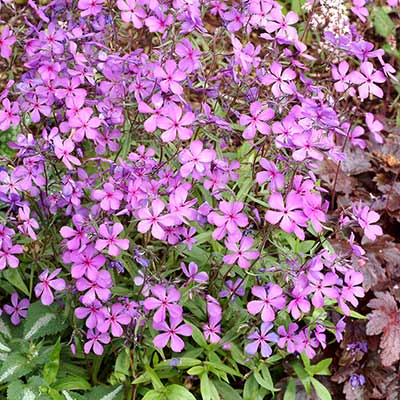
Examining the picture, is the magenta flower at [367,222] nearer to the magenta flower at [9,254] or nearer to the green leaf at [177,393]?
the green leaf at [177,393]

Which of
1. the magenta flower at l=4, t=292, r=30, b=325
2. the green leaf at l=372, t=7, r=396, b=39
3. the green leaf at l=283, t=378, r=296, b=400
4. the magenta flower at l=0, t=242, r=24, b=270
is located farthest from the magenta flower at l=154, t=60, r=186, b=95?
the green leaf at l=372, t=7, r=396, b=39

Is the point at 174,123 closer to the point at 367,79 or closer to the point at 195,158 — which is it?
the point at 195,158

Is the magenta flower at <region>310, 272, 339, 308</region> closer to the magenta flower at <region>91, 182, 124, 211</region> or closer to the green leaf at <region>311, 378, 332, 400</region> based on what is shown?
the green leaf at <region>311, 378, 332, 400</region>

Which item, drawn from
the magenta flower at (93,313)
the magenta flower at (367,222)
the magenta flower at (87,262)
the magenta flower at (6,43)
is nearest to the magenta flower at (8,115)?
the magenta flower at (6,43)

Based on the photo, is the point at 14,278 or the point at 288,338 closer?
the point at 288,338

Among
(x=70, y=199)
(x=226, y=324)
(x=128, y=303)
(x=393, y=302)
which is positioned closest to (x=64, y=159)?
(x=70, y=199)

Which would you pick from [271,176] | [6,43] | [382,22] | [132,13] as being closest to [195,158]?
[271,176]
